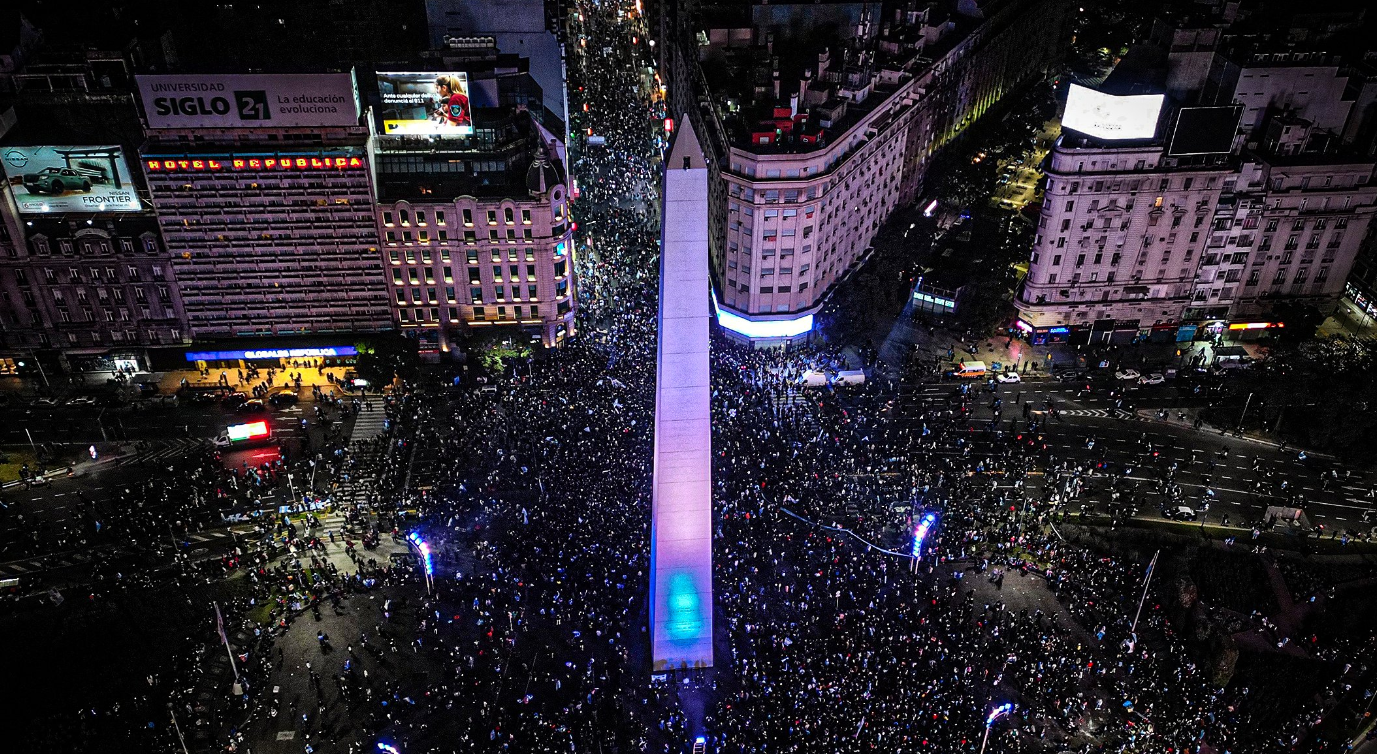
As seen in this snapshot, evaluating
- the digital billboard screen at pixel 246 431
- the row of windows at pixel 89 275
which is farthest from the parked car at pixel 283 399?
the row of windows at pixel 89 275

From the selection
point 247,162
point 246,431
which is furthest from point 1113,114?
point 246,431

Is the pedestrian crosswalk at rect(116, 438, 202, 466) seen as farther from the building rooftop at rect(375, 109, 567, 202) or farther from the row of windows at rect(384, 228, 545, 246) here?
the building rooftop at rect(375, 109, 567, 202)

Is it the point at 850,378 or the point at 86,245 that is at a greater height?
the point at 86,245

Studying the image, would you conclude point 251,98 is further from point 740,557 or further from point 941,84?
point 941,84

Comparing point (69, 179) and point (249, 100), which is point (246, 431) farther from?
point (69, 179)

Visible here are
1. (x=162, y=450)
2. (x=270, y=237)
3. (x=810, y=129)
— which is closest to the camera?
(x=162, y=450)

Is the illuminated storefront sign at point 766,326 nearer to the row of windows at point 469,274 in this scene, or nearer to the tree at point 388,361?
the row of windows at point 469,274

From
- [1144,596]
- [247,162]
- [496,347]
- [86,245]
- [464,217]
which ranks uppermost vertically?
[247,162]
